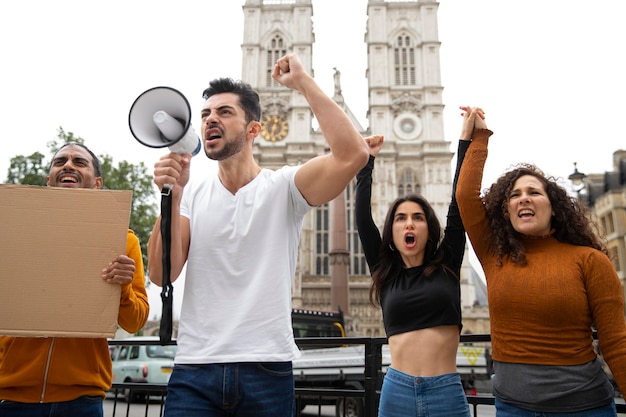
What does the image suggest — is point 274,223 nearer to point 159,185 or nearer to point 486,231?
point 159,185

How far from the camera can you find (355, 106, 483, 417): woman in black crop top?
2.27 metres

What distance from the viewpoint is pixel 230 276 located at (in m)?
1.87

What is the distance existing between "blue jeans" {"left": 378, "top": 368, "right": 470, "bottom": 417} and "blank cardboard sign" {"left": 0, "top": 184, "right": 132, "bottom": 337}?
1.31 m

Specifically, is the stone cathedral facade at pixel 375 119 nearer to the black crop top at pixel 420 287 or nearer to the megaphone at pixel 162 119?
the black crop top at pixel 420 287

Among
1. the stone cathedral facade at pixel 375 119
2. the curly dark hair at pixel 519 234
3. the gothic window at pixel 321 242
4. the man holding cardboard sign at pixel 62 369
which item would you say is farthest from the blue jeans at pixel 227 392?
the gothic window at pixel 321 242

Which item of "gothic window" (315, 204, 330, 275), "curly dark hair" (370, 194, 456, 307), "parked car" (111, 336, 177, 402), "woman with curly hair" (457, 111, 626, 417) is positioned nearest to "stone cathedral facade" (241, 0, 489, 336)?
"gothic window" (315, 204, 330, 275)

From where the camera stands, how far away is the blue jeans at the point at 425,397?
2217mm

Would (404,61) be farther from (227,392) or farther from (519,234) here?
(227,392)

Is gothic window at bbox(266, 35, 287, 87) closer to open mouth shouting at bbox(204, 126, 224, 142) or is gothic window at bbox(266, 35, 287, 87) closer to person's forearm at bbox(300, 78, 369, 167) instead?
open mouth shouting at bbox(204, 126, 224, 142)

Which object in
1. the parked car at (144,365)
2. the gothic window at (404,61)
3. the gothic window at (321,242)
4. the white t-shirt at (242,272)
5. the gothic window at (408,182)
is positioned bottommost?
the parked car at (144,365)

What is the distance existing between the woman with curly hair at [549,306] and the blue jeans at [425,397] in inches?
7.2

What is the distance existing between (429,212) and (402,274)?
0.40 meters

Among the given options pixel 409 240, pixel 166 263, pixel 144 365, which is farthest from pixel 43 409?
pixel 144 365

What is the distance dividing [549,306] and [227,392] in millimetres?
1357
